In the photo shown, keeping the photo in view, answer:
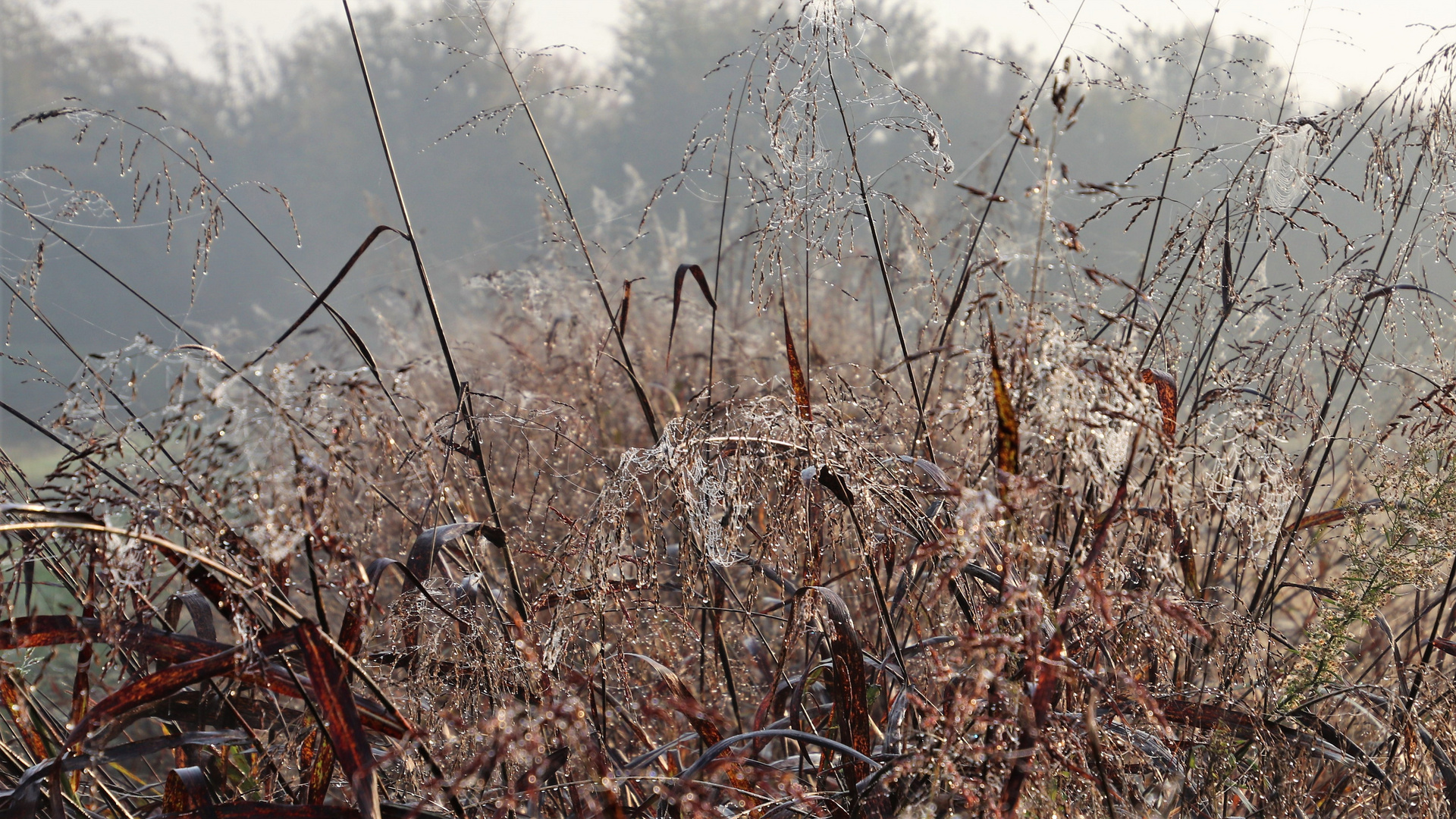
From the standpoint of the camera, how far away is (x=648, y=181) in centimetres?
1936

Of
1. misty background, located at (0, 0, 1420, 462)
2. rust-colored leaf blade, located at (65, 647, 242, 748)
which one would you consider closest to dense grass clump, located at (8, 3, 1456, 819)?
rust-colored leaf blade, located at (65, 647, 242, 748)

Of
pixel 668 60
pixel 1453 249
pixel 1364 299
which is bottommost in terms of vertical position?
pixel 1364 299

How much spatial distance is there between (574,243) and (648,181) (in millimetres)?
18655

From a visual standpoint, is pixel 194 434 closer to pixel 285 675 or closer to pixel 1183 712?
pixel 285 675

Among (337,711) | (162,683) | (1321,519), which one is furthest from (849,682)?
(1321,519)

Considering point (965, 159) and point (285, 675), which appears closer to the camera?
point (285, 675)

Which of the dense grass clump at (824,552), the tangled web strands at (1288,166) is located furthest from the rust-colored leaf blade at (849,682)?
the tangled web strands at (1288,166)

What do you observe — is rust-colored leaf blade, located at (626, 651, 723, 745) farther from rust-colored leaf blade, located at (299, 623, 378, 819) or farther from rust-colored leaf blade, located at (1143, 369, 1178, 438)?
rust-colored leaf blade, located at (1143, 369, 1178, 438)

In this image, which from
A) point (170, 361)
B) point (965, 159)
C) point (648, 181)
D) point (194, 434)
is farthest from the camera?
point (648, 181)

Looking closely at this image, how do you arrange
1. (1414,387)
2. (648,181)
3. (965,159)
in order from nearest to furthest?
(1414,387) < (965,159) < (648,181)

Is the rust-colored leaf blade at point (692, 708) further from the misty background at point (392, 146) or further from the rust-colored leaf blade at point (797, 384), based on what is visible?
the misty background at point (392, 146)

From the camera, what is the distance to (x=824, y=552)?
3.52ft

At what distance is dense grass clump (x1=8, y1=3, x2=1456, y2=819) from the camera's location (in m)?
0.74

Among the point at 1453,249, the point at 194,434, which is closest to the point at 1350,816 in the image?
the point at 1453,249
